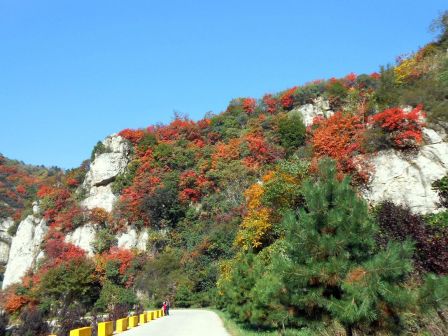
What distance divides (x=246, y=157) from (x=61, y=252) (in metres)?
24.0

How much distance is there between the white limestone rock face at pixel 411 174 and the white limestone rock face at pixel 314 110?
62.4ft

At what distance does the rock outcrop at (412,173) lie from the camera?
2922 cm

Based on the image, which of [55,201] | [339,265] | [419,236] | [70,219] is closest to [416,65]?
[419,236]

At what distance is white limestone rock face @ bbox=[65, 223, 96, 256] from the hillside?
0.45 feet

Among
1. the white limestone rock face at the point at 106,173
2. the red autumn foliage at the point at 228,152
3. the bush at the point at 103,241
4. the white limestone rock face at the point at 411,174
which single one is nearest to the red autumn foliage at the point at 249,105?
the red autumn foliage at the point at 228,152

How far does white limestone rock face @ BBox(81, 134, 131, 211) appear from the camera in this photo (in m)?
53.6

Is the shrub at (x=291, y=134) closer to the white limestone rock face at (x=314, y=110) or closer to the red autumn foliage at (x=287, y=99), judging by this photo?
the white limestone rock face at (x=314, y=110)

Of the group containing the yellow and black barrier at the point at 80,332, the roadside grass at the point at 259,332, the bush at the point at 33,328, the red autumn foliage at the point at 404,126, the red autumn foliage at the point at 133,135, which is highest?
the red autumn foliage at the point at 133,135

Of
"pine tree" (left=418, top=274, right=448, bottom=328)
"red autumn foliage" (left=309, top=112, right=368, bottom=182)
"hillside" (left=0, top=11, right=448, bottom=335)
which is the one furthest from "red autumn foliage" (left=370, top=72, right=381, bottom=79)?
"pine tree" (left=418, top=274, right=448, bottom=328)

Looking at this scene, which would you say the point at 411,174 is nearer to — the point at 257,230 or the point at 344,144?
the point at 344,144

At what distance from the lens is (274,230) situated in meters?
28.4

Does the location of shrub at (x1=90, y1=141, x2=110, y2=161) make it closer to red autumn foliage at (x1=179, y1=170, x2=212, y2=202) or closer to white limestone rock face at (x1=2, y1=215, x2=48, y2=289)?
white limestone rock face at (x1=2, y1=215, x2=48, y2=289)

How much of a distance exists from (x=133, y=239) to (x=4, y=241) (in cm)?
3724

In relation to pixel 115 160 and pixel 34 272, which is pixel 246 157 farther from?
pixel 34 272
